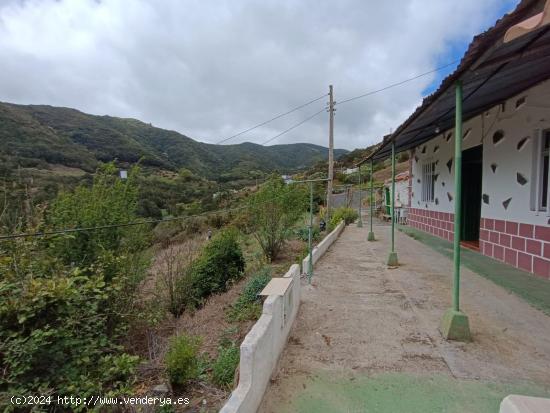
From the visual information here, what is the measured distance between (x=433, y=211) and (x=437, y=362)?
24.0 feet

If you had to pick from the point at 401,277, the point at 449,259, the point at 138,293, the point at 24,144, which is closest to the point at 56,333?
the point at 138,293

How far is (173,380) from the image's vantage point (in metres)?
2.61

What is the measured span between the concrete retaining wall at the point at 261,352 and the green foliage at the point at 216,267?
3007 millimetres

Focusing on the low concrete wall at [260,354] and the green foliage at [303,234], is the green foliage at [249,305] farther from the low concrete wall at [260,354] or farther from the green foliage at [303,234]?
the green foliage at [303,234]

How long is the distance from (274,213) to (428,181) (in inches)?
203

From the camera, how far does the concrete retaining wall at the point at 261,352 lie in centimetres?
194

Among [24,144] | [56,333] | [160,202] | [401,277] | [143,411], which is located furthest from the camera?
[24,144]

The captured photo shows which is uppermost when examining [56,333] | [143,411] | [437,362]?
[56,333]

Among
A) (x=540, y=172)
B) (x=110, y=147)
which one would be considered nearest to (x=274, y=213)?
(x=540, y=172)

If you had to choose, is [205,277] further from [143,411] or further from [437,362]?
[437,362]

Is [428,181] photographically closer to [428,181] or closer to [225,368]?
[428,181]

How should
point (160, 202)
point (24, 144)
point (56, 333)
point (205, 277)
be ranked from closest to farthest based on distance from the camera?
point (56, 333) < point (205, 277) < point (160, 202) < point (24, 144)

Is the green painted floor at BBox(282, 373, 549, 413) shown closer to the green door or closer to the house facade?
the house facade

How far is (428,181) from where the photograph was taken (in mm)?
9516
